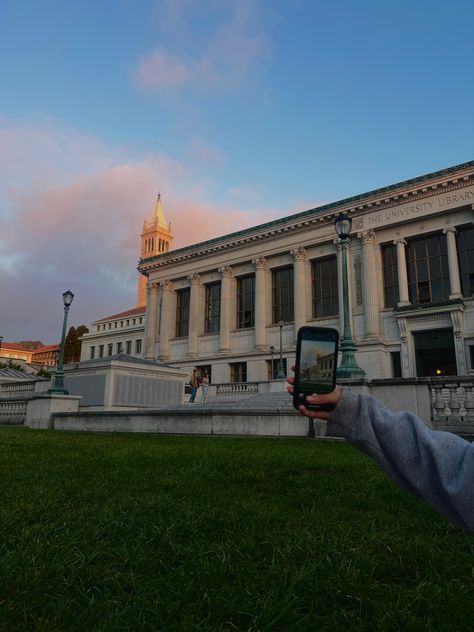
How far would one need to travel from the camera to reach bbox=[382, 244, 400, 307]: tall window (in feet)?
125

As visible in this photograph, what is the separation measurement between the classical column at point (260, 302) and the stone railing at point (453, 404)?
3065cm

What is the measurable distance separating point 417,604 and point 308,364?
5.40 ft

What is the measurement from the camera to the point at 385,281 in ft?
128

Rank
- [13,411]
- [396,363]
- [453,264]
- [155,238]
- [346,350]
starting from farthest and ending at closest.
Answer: [155,238], [396,363], [453,264], [13,411], [346,350]

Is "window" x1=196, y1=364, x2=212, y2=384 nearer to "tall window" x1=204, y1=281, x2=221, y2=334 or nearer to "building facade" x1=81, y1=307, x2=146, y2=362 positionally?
"tall window" x1=204, y1=281, x2=221, y2=334

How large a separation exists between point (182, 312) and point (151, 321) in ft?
13.5

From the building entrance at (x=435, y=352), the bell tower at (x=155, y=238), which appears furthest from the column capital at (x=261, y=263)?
the bell tower at (x=155, y=238)

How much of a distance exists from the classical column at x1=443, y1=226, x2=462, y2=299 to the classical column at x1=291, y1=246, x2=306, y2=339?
12689 mm

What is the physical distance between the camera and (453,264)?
3475cm

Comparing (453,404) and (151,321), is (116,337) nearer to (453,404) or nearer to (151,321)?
(151,321)

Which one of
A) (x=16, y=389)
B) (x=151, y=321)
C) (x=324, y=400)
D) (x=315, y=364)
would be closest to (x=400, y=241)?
(x=151, y=321)

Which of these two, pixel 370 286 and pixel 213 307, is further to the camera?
pixel 213 307

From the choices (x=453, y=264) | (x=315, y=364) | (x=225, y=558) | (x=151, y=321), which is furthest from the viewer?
(x=151, y=321)

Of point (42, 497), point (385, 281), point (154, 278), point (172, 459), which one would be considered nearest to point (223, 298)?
point (154, 278)
